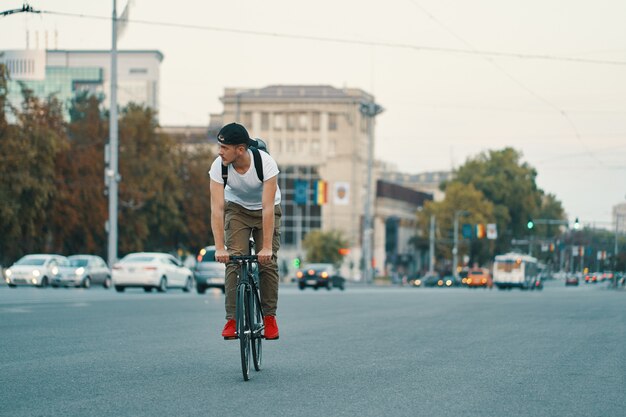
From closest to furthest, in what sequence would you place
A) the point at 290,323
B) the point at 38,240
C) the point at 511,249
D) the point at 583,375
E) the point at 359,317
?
the point at 583,375, the point at 290,323, the point at 359,317, the point at 38,240, the point at 511,249

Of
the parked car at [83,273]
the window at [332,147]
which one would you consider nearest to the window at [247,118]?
the window at [332,147]

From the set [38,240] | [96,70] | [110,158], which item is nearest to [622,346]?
[110,158]

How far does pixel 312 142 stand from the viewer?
4862 inches

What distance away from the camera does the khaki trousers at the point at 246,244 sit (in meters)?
10.3

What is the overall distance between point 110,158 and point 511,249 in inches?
3586

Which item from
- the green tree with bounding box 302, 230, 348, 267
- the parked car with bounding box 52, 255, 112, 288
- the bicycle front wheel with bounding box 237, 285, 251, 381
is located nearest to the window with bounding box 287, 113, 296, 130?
the green tree with bounding box 302, 230, 348, 267

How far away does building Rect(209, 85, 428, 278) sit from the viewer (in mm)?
121062

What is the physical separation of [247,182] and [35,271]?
4003 cm

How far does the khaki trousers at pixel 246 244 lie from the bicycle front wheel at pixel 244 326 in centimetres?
13

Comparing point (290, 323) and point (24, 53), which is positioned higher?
point (24, 53)

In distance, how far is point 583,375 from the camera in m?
11.2

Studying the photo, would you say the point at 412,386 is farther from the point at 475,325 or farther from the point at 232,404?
the point at 475,325

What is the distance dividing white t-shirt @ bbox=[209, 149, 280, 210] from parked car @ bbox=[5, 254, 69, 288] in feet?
129

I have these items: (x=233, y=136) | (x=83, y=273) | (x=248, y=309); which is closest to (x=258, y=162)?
(x=233, y=136)
